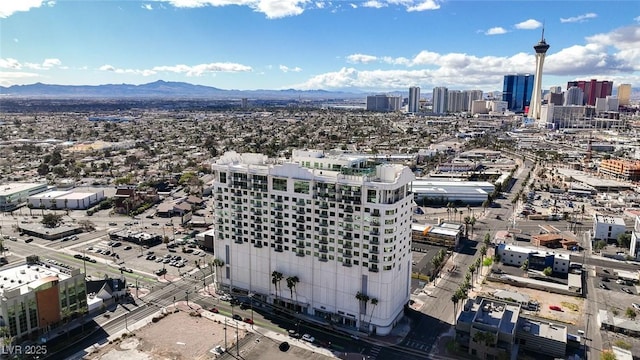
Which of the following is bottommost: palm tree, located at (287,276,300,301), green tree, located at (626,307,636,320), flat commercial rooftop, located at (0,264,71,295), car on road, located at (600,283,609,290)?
car on road, located at (600,283,609,290)

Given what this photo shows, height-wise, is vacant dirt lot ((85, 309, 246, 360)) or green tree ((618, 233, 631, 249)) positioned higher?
green tree ((618, 233, 631, 249))

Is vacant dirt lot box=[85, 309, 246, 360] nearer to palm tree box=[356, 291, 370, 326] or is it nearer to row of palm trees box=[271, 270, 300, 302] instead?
row of palm trees box=[271, 270, 300, 302]

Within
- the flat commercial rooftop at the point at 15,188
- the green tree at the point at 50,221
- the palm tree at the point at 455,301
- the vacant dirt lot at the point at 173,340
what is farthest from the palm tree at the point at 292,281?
the flat commercial rooftop at the point at 15,188

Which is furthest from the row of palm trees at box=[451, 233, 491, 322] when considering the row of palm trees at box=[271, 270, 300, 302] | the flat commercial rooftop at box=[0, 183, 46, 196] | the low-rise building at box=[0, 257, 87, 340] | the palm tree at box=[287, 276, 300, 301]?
the flat commercial rooftop at box=[0, 183, 46, 196]

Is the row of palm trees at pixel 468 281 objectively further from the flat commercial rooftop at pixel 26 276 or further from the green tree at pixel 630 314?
the flat commercial rooftop at pixel 26 276

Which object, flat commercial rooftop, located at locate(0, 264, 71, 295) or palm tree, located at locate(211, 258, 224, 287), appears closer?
flat commercial rooftop, located at locate(0, 264, 71, 295)

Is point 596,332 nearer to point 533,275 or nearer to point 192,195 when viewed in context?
point 533,275

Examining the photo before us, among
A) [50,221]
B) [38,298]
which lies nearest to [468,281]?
[38,298]
